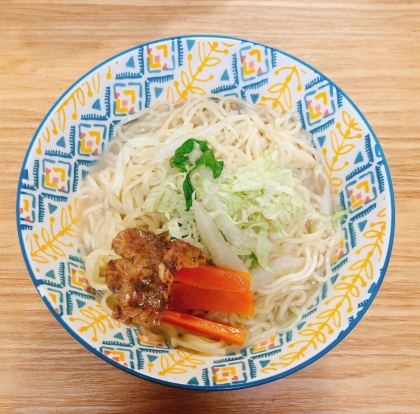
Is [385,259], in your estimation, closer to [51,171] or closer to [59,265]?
[59,265]

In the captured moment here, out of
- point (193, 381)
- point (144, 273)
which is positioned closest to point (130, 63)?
point (144, 273)

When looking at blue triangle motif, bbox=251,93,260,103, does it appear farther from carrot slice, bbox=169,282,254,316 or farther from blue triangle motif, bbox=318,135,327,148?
carrot slice, bbox=169,282,254,316

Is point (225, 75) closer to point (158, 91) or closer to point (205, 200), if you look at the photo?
point (158, 91)

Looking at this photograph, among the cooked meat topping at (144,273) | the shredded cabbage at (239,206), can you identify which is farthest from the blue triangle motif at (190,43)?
the cooked meat topping at (144,273)

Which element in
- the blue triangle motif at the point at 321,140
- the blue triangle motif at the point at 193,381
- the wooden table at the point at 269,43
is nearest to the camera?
the blue triangle motif at the point at 193,381

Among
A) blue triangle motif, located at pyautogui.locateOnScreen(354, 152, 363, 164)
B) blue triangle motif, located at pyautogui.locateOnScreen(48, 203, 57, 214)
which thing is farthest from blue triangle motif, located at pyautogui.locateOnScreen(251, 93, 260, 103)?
blue triangle motif, located at pyautogui.locateOnScreen(48, 203, 57, 214)

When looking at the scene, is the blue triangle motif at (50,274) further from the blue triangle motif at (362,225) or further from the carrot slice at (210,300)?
the blue triangle motif at (362,225)
